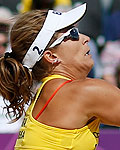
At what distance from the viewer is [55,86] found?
2221 millimetres

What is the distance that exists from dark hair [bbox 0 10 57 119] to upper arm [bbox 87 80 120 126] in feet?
1.16

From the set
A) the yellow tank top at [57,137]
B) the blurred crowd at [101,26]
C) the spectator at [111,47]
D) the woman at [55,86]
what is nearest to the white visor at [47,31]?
the woman at [55,86]

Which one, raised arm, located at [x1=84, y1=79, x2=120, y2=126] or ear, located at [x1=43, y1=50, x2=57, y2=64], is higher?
ear, located at [x1=43, y1=50, x2=57, y2=64]

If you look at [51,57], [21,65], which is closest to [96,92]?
[51,57]

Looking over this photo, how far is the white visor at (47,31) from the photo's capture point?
229cm

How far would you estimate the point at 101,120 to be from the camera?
219cm

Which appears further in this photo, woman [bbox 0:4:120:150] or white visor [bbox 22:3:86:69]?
white visor [bbox 22:3:86:69]

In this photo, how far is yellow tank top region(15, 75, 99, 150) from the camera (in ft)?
7.06

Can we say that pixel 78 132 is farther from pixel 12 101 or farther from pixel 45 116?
pixel 12 101

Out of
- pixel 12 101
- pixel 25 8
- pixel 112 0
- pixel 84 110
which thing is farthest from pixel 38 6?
pixel 84 110

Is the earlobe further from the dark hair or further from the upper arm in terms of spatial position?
the upper arm

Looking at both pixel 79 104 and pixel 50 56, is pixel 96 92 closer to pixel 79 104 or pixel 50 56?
pixel 79 104

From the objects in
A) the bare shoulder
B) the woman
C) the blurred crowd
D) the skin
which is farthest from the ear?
the blurred crowd

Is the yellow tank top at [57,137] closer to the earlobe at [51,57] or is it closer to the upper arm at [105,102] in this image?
Result: the upper arm at [105,102]
